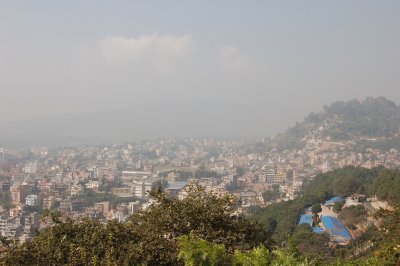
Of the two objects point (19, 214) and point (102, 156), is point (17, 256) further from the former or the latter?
point (102, 156)

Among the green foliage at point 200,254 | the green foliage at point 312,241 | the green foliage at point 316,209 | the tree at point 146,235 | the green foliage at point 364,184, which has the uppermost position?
the green foliage at point 200,254

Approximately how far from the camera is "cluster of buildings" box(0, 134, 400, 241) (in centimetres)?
3353

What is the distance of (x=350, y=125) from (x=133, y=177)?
45699 mm

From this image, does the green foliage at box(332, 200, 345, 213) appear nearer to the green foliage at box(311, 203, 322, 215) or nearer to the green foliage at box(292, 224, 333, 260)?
the green foliage at box(311, 203, 322, 215)

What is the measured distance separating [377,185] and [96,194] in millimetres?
24766

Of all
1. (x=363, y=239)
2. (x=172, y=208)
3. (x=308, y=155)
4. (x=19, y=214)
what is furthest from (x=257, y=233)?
(x=308, y=155)

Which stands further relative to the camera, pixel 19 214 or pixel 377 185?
pixel 19 214

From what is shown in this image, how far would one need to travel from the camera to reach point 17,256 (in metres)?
5.71

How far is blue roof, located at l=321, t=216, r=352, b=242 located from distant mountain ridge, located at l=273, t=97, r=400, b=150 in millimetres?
55788

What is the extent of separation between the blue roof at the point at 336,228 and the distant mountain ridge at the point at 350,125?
183ft

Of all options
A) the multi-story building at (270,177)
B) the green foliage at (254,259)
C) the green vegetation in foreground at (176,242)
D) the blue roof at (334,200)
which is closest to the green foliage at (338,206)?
the blue roof at (334,200)

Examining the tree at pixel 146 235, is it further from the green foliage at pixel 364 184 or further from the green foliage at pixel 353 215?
the green foliage at pixel 353 215

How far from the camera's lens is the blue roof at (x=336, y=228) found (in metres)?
19.4

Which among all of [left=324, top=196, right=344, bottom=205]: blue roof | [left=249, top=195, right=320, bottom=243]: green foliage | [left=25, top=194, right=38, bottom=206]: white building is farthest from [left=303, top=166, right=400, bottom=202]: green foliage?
[left=25, top=194, right=38, bottom=206]: white building
